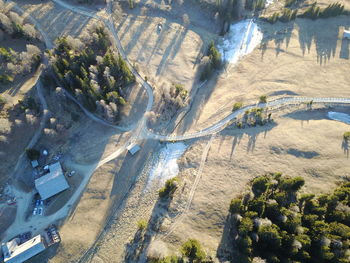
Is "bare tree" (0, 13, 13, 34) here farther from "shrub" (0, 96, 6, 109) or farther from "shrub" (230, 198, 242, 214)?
"shrub" (230, 198, 242, 214)

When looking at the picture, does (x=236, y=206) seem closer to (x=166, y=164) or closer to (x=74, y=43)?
(x=166, y=164)

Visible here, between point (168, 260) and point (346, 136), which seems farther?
point (346, 136)

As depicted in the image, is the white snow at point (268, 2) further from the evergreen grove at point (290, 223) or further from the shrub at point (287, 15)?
the evergreen grove at point (290, 223)

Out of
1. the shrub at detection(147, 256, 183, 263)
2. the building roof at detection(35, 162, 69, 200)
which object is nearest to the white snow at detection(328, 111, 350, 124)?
the shrub at detection(147, 256, 183, 263)

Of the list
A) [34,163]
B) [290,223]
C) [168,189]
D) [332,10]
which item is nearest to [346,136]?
[290,223]

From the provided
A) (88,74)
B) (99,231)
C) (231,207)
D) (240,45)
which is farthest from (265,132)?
(88,74)
